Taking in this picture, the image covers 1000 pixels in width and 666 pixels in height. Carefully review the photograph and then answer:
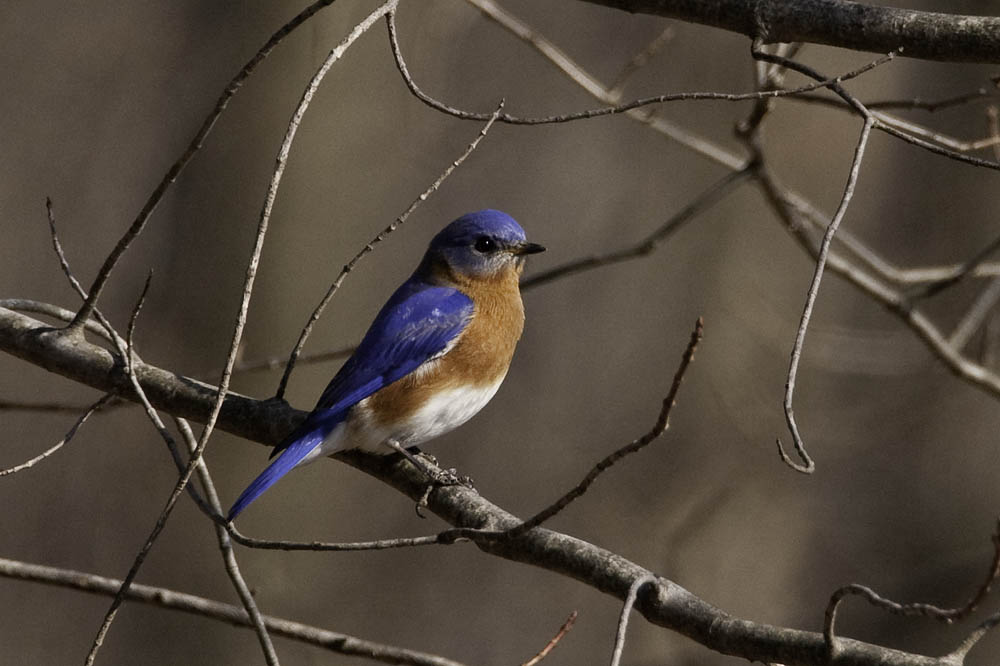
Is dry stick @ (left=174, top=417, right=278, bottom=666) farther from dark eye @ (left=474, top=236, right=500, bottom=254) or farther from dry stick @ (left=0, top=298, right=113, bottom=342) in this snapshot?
dark eye @ (left=474, top=236, right=500, bottom=254)

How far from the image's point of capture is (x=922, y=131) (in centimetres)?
263

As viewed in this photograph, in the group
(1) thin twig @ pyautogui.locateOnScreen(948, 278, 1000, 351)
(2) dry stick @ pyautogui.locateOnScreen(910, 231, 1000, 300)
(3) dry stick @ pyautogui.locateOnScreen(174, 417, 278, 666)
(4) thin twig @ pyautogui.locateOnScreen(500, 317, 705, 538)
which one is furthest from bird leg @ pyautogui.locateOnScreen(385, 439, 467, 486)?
(1) thin twig @ pyautogui.locateOnScreen(948, 278, 1000, 351)

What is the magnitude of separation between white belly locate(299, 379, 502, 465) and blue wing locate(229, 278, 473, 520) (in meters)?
0.04

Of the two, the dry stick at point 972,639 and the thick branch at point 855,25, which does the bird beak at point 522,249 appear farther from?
the dry stick at point 972,639

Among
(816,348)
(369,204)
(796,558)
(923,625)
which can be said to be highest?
(369,204)

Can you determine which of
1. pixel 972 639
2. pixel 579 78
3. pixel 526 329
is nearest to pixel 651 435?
pixel 972 639

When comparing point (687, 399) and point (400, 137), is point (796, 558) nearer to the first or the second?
point (687, 399)

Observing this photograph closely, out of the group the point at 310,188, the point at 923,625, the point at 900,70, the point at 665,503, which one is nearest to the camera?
the point at 310,188

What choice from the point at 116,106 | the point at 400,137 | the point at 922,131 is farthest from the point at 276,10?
the point at 922,131

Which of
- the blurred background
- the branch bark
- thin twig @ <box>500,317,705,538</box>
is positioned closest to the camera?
thin twig @ <box>500,317,705,538</box>

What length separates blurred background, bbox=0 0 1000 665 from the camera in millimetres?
6375

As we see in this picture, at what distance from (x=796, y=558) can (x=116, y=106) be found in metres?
5.24

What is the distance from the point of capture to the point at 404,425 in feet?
10.9

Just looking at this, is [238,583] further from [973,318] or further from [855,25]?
[973,318]
